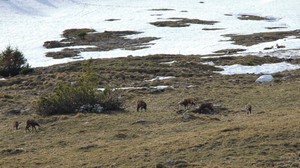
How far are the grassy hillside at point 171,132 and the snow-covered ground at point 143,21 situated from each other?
2234 centimetres

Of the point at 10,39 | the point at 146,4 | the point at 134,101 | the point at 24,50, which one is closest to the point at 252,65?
the point at 134,101

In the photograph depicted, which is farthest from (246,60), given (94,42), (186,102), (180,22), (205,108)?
(180,22)

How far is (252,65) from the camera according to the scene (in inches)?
1650

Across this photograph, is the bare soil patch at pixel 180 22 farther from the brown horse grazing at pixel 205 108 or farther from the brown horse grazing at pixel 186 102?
the brown horse grazing at pixel 205 108

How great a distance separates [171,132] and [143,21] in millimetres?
A: 79745

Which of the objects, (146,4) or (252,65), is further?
(146,4)

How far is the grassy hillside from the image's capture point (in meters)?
14.4

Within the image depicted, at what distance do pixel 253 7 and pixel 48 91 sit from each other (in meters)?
95.6

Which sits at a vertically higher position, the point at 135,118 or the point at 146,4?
the point at 146,4

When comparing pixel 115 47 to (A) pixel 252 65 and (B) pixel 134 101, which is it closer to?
(A) pixel 252 65

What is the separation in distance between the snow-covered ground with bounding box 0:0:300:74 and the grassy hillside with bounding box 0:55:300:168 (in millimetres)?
22337

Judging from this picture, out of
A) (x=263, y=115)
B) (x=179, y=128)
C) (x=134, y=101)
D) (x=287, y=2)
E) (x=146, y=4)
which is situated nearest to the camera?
(x=179, y=128)

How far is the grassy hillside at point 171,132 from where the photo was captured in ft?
47.2

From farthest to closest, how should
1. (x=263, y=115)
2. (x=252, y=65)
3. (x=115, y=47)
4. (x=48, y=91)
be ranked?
(x=115, y=47)
(x=252, y=65)
(x=48, y=91)
(x=263, y=115)
